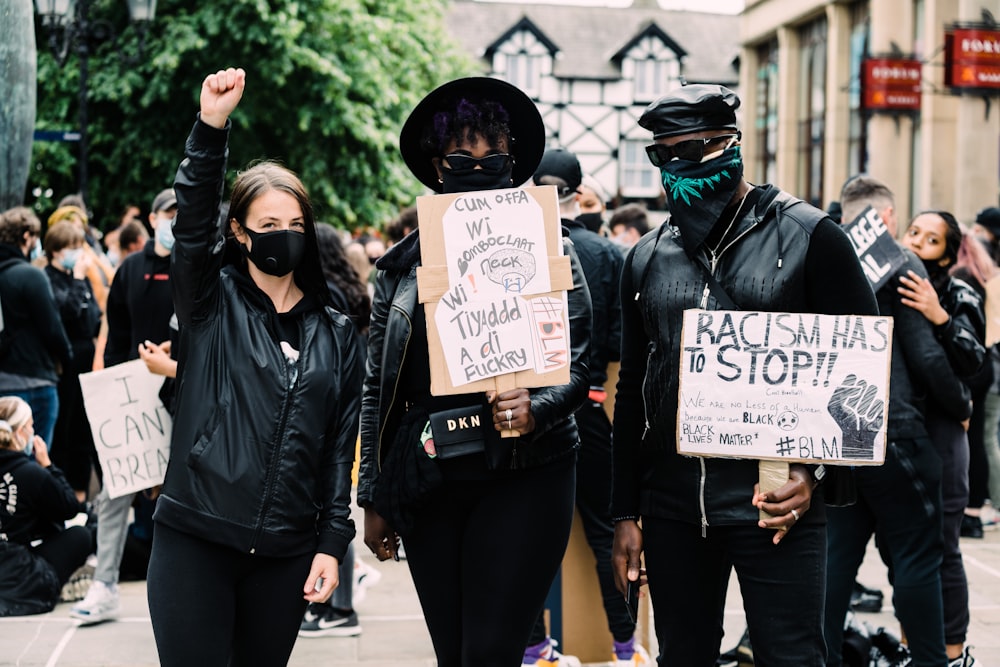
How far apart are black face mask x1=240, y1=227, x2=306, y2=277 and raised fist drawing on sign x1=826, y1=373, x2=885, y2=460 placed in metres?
1.51

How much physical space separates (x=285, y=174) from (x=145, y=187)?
73.0 feet

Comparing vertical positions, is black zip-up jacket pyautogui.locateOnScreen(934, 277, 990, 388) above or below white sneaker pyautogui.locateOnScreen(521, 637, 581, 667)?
above

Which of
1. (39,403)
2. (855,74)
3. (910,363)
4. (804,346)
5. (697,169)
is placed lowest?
(39,403)

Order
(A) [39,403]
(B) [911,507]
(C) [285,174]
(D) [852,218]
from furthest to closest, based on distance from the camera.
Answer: (A) [39,403], (D) [852,218], (B) [911,507], (C) [285,174]

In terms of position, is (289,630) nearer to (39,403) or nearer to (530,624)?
(530,624)

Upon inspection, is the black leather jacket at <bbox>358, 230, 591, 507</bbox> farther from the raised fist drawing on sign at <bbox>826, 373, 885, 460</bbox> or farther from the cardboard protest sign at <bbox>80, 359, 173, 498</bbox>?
the cardboard protest sign at <bbox>80, 359, 173, 498</bbox>

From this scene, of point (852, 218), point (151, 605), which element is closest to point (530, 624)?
point (151, 605)

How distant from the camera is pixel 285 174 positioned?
12.1 feet

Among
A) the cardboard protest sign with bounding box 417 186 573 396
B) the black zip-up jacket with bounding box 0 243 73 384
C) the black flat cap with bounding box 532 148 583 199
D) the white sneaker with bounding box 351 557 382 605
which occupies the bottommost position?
the white sneaker with bounding box 351 557 382 605

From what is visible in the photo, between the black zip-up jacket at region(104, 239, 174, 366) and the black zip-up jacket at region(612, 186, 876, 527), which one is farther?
the black zip-up jacket at region(104, 239, 174, 366)

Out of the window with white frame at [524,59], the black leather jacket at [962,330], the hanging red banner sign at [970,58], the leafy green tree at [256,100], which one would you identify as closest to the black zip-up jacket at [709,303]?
the black leather jacket at [962,330]

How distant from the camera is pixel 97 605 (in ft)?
20.9

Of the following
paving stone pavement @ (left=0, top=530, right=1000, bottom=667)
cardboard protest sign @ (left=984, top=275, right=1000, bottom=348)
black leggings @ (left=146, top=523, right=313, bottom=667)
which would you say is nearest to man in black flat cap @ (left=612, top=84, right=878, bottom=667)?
black leggings @ (left=146, top=523, right=313, bottom=667)

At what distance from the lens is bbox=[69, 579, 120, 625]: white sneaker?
6348mm
